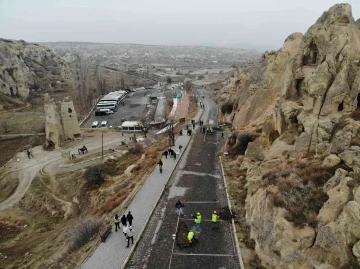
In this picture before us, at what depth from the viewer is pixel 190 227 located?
18141 millimetres

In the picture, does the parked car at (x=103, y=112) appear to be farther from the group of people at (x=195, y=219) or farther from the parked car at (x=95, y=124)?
the group of people at (x=195, y=219)

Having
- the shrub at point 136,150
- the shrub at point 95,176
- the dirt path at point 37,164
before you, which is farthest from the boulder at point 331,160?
the dirt path at point 37,164

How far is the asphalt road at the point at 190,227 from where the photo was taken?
15.4m

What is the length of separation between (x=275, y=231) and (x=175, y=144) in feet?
72.5

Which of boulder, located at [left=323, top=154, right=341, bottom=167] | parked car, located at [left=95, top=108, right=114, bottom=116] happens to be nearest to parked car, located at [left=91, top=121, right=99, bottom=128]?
parked car, located at [left=95, top=108, right=114, bottom=116]

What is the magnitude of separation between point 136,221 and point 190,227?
3.07m

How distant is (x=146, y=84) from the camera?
115125 mm

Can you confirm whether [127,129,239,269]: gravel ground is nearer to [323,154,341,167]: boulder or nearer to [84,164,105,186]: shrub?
[323,154,341,167]: boulder

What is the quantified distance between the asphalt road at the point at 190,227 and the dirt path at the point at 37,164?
15.4 meters

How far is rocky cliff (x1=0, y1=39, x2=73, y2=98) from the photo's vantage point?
87.2m

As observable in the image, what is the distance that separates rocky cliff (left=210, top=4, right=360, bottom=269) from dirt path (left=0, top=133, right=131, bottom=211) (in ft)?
67.6

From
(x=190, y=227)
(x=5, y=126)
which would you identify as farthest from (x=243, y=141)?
(x=5, y=126)

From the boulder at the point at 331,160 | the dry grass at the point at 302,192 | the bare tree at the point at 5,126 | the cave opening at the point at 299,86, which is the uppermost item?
the cave opening at the point at 299,86

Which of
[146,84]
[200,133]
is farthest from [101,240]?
[146,84]
